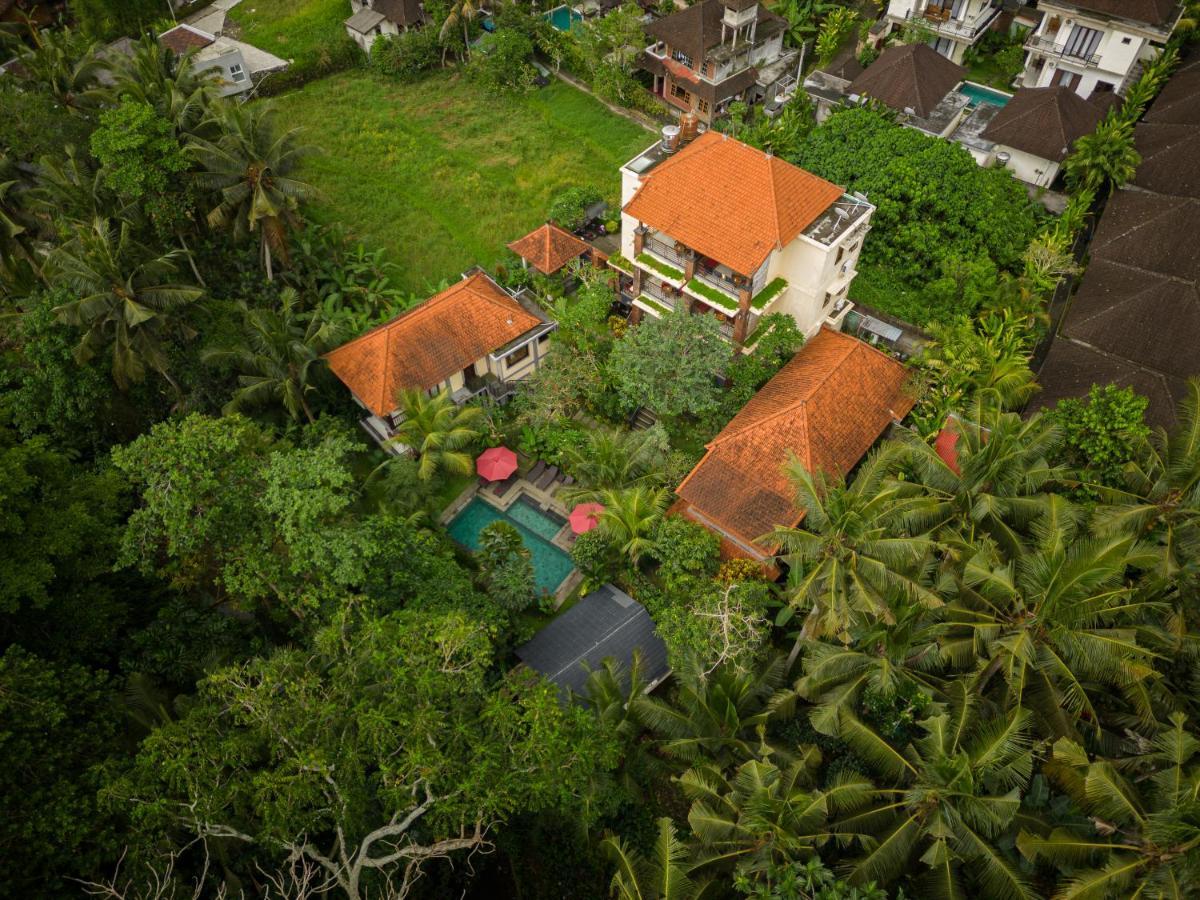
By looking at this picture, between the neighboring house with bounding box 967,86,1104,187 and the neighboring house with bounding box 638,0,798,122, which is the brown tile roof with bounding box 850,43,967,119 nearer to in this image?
the neighboring house with bounding box 967,86,1104,187

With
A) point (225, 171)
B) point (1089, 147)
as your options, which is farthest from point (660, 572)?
point (1089, 147)

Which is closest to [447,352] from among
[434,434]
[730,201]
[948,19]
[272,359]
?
[434,434]

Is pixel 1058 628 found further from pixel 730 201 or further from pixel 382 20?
pixel 382 20

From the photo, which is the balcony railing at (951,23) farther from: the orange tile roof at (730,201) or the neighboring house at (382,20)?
the neighboring house at (382,20)

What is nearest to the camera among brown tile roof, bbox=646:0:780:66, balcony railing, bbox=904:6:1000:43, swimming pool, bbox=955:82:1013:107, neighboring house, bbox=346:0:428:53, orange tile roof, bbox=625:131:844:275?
orange tile roof, bbox=625:131:844:275

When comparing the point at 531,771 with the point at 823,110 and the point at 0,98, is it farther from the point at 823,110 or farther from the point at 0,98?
the point at 823,110

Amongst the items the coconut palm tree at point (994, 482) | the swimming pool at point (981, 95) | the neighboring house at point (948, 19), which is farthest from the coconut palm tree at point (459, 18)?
the coconut palm tree at point (994, 482)

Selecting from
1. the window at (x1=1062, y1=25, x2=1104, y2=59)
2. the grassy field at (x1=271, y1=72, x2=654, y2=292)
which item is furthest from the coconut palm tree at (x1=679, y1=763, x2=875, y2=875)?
the window at (x1=1062, y1=25, x2=1104, y2=59)
